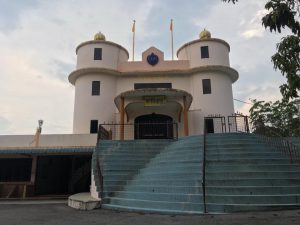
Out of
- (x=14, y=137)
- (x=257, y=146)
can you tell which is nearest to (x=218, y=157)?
(x=257, y=146)

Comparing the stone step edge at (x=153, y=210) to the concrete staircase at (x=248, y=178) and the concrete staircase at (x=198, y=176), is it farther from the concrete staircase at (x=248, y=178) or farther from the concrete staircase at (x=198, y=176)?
the concrete staircase at (x=248, y=178)

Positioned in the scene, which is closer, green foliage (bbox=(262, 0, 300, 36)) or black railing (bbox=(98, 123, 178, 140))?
green foliage (bbox=(262, 0, 300, 36))

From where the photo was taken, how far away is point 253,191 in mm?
7828

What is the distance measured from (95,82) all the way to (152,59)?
4777mm

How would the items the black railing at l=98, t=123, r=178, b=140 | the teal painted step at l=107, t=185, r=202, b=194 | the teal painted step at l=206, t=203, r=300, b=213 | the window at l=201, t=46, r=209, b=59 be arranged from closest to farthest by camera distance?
the teal painted step at l=206, t=203, r=300, b=213, the teal painted step at l=107, t=185, r=202, b=194, the black railing at l=98, t=123, r=178, b=140, the window at l=201, t=46, r=209, b=59

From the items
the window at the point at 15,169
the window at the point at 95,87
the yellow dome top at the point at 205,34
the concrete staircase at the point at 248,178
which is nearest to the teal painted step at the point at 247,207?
the concrete staircase at the point at 248,178

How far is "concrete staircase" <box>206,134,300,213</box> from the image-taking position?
7375 millimetres

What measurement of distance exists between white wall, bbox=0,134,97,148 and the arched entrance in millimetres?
3598

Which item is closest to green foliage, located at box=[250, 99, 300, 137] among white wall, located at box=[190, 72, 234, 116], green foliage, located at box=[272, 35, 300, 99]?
white wall, located at box=[190, 72, 234, 116]

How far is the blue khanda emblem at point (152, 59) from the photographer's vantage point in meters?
20.4

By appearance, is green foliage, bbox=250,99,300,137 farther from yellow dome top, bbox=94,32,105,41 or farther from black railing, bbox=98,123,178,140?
yellow dome top, bbox=94,32,105,41

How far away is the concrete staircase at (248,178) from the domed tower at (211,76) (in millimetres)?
7503

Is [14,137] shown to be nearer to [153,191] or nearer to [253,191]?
[153,191]

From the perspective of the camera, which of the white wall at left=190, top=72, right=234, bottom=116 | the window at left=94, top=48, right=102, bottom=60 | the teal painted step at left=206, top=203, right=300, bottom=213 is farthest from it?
the window at left=94, top=48, right=102, bottom=60
